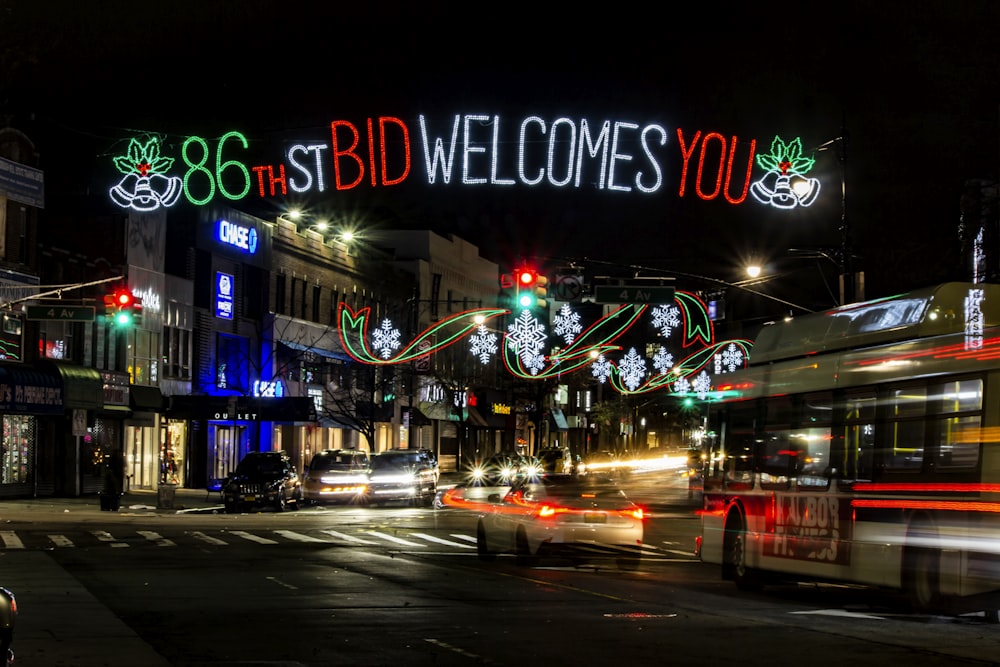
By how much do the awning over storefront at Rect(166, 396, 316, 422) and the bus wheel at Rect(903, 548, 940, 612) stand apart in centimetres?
3797

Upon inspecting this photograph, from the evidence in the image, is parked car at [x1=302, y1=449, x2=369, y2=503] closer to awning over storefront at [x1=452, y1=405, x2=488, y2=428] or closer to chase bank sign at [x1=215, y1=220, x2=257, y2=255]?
chase bank sign at [x1=215, y1=220, x2=257, y2=255]

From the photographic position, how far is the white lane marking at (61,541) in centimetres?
2742

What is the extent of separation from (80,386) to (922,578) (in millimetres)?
38345

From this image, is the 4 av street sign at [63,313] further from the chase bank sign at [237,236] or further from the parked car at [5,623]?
the parked car at [5,623]

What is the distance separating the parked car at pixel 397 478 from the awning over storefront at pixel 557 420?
7364 cm

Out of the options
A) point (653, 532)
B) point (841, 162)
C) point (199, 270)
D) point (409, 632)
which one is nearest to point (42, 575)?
point (409, 632)

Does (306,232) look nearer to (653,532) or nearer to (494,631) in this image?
(653,532)

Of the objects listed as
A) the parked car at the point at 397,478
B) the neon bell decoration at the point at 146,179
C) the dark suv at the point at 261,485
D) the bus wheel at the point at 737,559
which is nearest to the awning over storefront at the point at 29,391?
the dark suv at the point at 261,485

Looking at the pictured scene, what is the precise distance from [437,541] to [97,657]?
55.3 feet

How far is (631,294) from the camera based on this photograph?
37.1 meters

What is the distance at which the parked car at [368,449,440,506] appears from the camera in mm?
45000

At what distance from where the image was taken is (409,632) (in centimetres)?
1410

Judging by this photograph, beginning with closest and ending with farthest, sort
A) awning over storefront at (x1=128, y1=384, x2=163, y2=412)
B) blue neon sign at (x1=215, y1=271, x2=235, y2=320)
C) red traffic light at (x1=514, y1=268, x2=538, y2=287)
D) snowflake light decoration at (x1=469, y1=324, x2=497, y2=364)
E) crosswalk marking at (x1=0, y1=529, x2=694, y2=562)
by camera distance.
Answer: crosswalk marking at (x1=0, y1=529, x2=694, y2=562) → red traffic light at (x1=514, y1=268, x2=538, y2=287) → awning over storefront at (x1=128, y1=384, x2=163, y2=412) → blue neon sign at (x1=215, y1=271, x2=235, y2=320) → snowflake light decoration at (x1=469, y1=324, x2=497, y2=364)

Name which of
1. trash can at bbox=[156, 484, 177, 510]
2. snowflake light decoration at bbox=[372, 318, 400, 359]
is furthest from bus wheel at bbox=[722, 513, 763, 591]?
snowflake light decoration at bbox=[372, 318, 400, 359]
